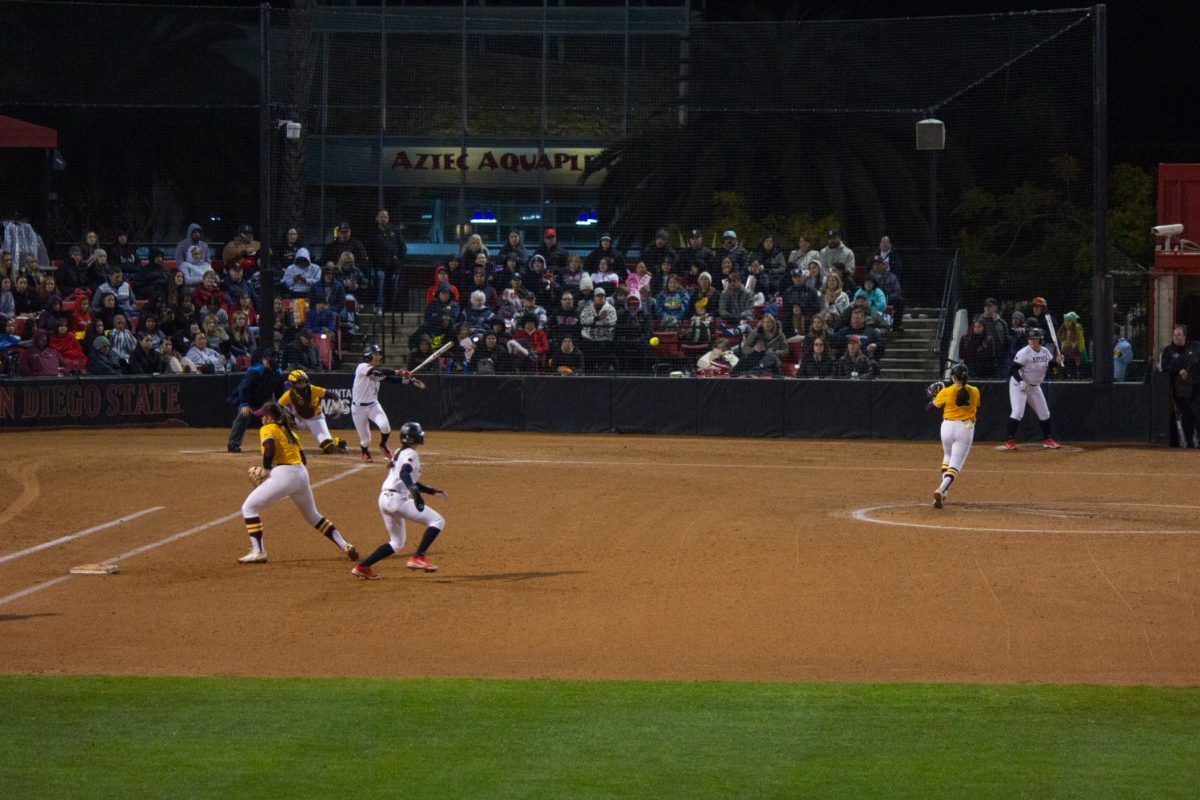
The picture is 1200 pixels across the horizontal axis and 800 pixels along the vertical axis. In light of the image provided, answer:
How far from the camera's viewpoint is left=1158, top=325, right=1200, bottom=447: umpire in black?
85.1ft

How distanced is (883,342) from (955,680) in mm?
17805

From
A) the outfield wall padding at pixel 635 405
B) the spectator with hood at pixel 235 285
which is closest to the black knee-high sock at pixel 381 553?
the outfield wall padding at pixel 635 405

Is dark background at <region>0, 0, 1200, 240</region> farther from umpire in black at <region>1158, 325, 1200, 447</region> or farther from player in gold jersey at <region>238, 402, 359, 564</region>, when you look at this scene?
player in gold jersey at <region>238, 402, 359, 564</region>

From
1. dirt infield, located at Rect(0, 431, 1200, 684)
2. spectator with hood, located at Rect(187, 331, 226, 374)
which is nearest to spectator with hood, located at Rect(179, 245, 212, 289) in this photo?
spectator with hood, located at Rect(187, 331, 226, 374)

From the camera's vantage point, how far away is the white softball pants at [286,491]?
610 inches

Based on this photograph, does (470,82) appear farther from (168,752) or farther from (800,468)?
(168,752)

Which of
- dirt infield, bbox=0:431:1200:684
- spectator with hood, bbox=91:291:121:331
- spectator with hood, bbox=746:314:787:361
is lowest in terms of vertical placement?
dirt infield, bbox=0:431:1200:684

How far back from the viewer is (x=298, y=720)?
32.9ft

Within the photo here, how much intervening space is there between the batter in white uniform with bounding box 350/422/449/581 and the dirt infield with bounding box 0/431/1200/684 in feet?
1.29

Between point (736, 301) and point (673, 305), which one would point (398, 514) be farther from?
point (736, 301)

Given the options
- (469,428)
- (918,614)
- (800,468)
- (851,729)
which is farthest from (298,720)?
(469,428)

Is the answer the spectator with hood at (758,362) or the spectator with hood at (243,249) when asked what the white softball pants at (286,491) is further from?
the spectator with hood at (243,249)

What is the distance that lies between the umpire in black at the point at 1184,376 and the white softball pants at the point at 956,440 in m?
8.34

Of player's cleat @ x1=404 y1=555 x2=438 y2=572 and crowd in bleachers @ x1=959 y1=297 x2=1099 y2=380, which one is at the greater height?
crowd in bleachers @ x1=959 y1=297 x2=1099 y2=380
